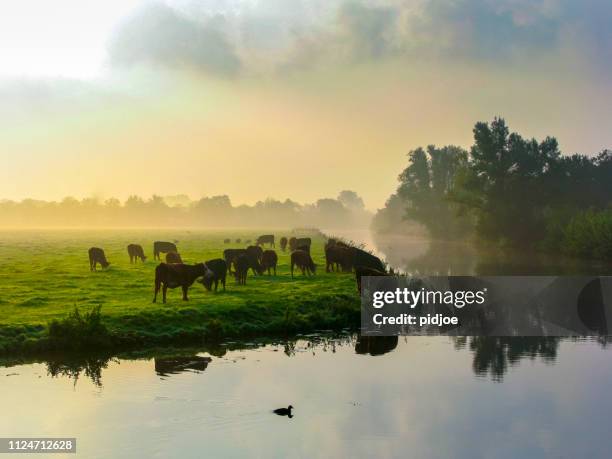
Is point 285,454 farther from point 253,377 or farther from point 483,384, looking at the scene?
point 483,384

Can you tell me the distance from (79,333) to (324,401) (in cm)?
991

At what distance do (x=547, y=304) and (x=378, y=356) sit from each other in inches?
696

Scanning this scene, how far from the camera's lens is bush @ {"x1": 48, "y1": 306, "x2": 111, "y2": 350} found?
22.0 m

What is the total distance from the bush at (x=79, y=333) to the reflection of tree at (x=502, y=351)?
42.6ft

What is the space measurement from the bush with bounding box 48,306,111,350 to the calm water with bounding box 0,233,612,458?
1.22 m

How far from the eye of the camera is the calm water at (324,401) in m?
14.1

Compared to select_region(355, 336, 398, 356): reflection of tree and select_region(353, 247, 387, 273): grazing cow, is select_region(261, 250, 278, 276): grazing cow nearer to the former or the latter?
select_region(353, 247, 387, 273): grazing cow

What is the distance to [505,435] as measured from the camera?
48.4ft

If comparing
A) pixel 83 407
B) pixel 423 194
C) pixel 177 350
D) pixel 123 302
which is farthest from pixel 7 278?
pixel 423 194

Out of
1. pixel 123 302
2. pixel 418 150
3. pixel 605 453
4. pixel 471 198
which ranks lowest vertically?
pixel 605 453

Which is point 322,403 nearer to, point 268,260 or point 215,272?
point 215,272

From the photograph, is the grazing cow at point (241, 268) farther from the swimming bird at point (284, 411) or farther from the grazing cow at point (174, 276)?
the swimming bird at point (284, 411)

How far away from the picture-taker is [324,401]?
671 inches

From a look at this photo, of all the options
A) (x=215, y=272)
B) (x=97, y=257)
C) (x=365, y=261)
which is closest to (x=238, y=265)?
(x=215, y=272)
